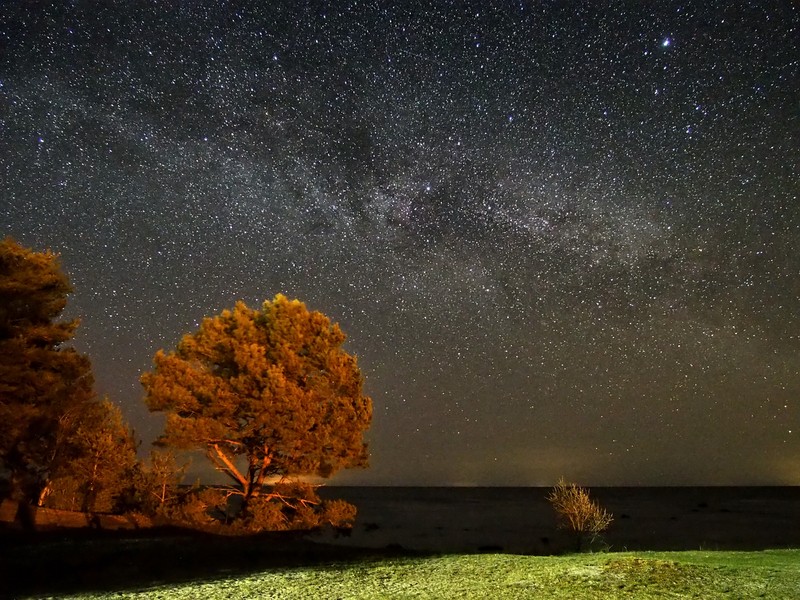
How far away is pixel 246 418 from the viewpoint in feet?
78.0

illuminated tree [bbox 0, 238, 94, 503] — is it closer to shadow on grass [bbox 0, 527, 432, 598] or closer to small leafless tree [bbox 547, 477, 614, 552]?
shadow on grass [bbox 0, 527, 432, 598]

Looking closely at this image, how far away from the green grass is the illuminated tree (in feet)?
48.8

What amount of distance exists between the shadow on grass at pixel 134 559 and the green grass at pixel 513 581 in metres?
1.16

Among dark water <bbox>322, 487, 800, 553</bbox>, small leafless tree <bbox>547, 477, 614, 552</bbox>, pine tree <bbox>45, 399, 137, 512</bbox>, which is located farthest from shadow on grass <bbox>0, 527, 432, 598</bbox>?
dark water <bbox>322, 487, 800, 553</bbox>

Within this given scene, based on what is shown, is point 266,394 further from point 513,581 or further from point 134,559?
point 513,581

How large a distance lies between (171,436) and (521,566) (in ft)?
48.4

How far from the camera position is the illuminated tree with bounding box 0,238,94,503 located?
23.0 m

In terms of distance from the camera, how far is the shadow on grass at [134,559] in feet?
40.4

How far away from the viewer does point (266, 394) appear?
22828 millimetres

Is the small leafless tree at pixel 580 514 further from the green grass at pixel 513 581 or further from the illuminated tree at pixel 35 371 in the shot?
the illuminated tree at pixel 35 371

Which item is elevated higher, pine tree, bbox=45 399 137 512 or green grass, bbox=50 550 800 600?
pine tree, bbox=45 399 137 512

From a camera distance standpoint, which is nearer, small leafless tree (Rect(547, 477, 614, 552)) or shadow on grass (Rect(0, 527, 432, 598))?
shadow on grass (Rect(0, 527, 432, 598))

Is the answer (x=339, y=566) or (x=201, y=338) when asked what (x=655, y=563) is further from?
→ (x=201, y=338)

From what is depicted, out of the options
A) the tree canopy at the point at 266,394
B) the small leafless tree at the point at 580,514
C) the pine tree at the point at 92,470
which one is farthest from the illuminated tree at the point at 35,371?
the small leafless tree at the point at 580,514
